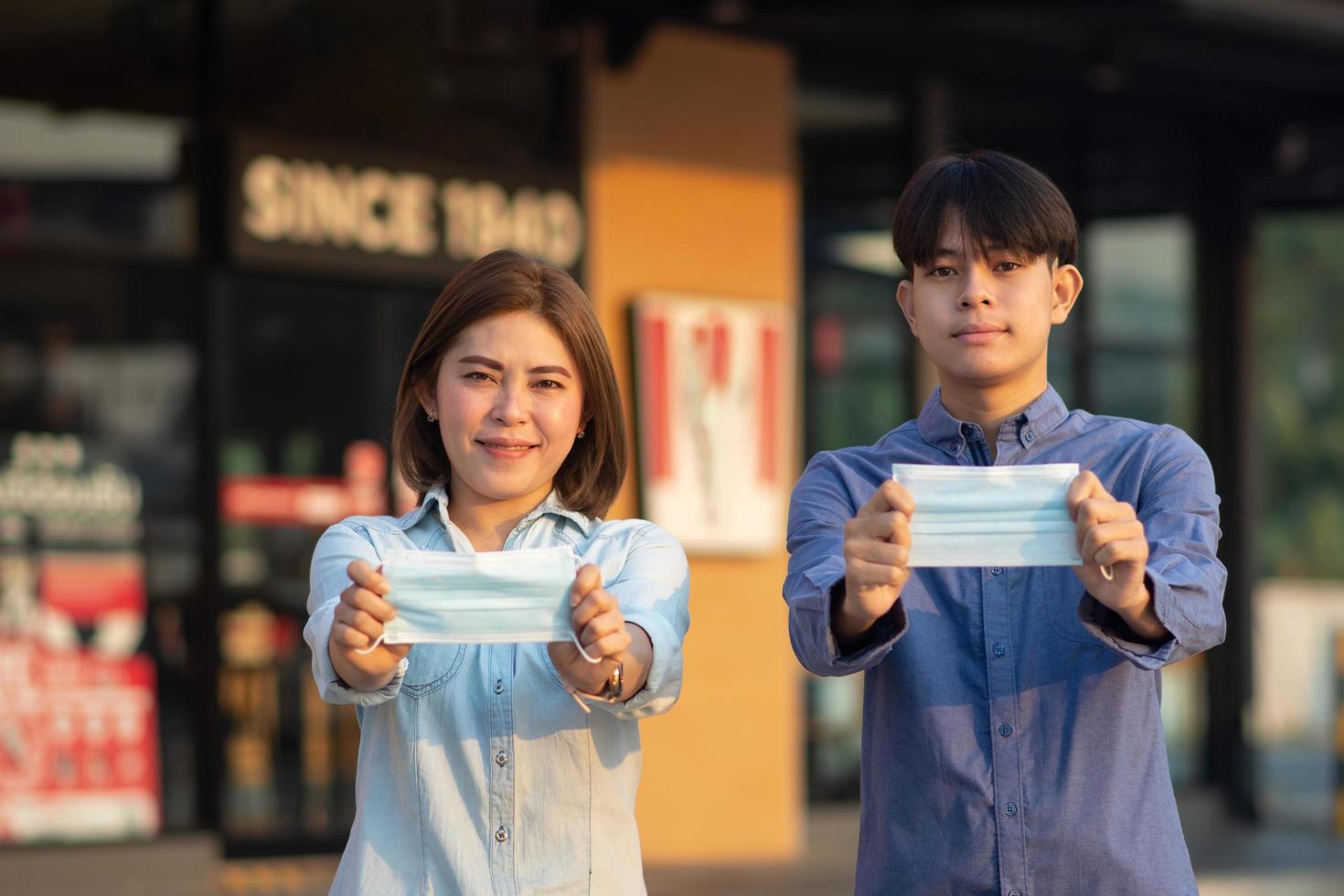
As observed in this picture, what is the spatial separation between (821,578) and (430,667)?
1.84 ft

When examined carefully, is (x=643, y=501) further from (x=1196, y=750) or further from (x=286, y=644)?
(x=1196, y=750)

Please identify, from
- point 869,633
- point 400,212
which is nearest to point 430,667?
point 869,633

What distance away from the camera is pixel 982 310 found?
105 inches

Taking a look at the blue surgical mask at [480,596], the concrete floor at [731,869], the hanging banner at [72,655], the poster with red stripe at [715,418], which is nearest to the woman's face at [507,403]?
the blue surgical mask at [480,596]

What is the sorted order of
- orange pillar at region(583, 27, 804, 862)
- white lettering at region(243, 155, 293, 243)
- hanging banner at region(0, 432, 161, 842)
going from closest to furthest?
hanging banner at region(0, 432, 161, 842) < white lettering at region(243, 155, 293, 243) < orange pillar at region(583, 27, 804, 862)

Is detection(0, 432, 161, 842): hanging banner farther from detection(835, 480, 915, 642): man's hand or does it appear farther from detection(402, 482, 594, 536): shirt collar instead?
detection(835, 480, 915, 642): man's hand

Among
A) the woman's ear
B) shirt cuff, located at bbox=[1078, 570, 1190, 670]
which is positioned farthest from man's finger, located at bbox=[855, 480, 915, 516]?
the woman's ear

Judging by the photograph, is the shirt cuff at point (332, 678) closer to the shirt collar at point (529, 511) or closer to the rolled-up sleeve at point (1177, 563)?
the shirt collar at point (529, 511)

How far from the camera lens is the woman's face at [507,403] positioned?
270cm

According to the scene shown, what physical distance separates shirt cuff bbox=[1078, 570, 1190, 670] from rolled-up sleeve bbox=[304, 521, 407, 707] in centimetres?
89

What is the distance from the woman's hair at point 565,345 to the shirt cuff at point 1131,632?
74 centimetres

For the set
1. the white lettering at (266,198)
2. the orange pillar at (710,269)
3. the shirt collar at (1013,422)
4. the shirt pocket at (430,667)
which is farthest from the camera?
the orange pillar at (710,269)

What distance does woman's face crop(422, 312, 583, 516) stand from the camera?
8.85 ft

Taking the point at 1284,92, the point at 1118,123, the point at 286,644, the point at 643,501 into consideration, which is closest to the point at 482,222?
the point at 643,501
